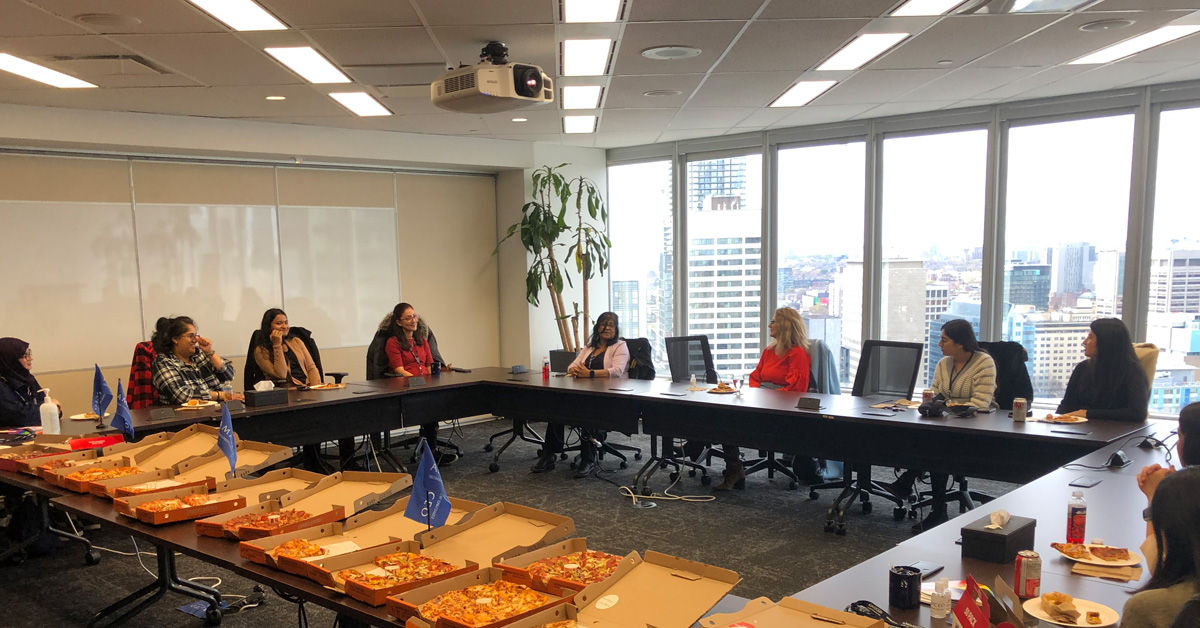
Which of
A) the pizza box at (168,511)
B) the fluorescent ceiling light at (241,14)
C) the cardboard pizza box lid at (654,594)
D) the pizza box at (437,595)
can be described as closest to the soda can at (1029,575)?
the cardboard pizza box lid at (654,594)

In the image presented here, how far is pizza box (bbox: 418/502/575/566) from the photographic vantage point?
2.18m

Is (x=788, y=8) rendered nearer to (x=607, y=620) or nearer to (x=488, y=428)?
(x=607, y=620)

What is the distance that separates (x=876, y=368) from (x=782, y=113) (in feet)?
7.95

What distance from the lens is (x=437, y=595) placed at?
1886 millimetres

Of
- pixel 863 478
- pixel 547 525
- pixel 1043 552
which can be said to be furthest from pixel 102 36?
pixel 863 478

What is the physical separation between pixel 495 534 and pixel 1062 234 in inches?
223

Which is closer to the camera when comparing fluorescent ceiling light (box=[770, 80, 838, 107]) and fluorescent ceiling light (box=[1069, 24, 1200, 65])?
fluorescent ceiling light (box=[1069, 24, 1200, 65])

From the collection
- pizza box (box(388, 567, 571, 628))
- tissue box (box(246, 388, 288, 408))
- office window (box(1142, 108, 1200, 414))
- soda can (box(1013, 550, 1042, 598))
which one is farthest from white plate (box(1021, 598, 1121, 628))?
office window (box(1142, 108, 1200, 414))

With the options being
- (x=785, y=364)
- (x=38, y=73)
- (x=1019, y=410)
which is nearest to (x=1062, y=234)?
(x=785, y=364)

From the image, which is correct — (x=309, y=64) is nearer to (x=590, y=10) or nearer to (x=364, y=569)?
(x=590, y=10)

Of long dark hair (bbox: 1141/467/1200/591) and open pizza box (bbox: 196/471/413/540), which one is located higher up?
long dark hair (bbox: 1141/467/1200/591)

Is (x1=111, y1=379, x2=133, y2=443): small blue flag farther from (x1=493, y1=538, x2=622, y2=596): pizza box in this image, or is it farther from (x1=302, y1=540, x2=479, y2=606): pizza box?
(x1=493, y1=538, x2=622, y2=596): pizza box

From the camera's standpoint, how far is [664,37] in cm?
394

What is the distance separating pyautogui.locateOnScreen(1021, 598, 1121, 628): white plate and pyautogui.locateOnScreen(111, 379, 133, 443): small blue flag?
12.9 ft
